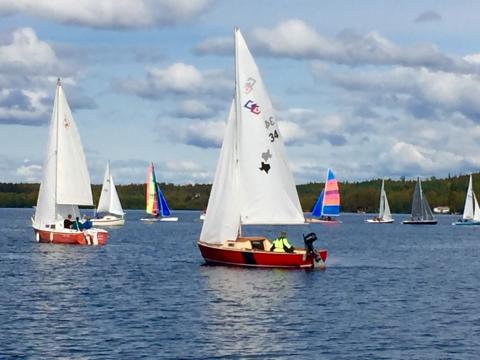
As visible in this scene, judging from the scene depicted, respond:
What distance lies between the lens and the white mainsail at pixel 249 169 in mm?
63031

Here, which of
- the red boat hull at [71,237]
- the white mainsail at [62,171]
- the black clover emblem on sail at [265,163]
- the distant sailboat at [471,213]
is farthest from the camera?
the distant sailboat at [471,213]

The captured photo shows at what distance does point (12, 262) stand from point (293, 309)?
32.6 metres

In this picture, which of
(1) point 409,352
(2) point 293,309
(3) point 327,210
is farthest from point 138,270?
(3) point 327,210

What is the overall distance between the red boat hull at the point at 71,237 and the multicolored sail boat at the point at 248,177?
25.0 meters

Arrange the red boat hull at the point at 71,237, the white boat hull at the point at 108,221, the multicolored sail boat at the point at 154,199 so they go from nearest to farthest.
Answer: the red boat hull at the point at 71,237 → the white boat hull at the point at 108,221 → the multicolored sail boat at the point at 154,199

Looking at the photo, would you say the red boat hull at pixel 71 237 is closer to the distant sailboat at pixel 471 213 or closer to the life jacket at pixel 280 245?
the life jacket at pixel 280 245

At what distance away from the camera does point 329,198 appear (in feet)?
589

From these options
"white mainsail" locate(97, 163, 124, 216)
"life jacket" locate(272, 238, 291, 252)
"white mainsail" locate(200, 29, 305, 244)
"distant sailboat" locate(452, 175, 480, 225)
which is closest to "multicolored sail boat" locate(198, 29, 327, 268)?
"white mainsail" locate(200, 29, 305, 244)

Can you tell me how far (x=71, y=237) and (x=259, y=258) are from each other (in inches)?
1159

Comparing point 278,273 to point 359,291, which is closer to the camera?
point 359,291

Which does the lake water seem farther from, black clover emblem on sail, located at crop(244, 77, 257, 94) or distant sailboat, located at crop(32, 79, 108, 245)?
black clover emblem on sail, located at crop(244, 77, 257, 94)

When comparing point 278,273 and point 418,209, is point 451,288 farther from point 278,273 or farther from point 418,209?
point 418,209

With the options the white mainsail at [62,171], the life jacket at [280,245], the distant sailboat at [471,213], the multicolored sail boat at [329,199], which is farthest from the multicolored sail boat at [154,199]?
the life jacket at [280,245]

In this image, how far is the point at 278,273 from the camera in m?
60.9
